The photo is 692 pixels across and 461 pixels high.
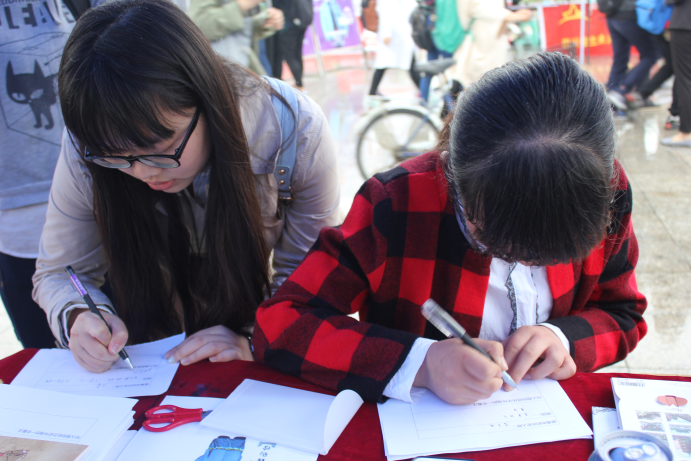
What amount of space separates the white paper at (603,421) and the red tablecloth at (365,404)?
1 cm

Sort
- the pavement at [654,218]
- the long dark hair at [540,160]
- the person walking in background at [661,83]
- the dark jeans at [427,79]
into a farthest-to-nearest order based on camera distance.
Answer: the person walking in background at [661,83]
the dark jeans at [427,79]
the pavement at [654,218]
the long dark hair at [540,160]

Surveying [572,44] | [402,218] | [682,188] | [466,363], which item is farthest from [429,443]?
[572,44]

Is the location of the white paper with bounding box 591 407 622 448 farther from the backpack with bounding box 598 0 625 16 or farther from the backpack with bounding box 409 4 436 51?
the backpack with bounding box 598 0 625 16

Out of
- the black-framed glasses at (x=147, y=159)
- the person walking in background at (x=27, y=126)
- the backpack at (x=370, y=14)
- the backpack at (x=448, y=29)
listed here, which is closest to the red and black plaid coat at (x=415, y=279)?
the black-framed glasses at (x=147, y=159)

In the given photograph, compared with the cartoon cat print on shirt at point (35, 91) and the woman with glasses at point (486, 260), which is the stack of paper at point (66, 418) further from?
the cartoon cat print on shirt at point (35, 91)

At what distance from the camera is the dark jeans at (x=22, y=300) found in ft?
4.88

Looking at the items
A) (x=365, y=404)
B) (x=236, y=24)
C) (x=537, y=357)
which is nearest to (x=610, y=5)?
(x=236, y=24)

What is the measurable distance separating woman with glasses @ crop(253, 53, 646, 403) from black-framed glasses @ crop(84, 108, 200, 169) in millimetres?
362

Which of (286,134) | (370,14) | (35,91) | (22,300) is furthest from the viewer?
(370,14)

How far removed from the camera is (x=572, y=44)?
587cm

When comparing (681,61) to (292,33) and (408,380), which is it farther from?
(408,380)

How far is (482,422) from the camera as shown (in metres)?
0.85

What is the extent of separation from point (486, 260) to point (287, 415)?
527 millimetres

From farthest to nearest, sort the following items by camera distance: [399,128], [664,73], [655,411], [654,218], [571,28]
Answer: [571,28] → [664,73] → [399,128] → [654,218] → [655,411]
